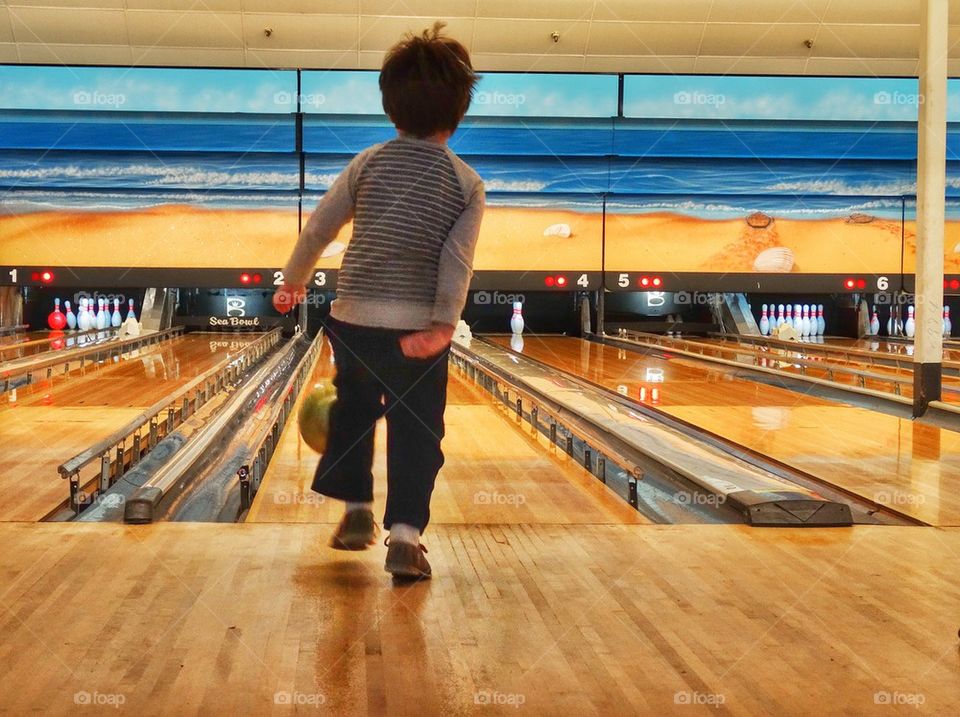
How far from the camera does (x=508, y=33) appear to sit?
30.8ft

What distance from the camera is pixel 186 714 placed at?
1393 mm

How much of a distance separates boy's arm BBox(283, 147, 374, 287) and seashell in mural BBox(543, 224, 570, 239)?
7984 mm

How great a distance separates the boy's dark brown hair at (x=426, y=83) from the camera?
2023mm

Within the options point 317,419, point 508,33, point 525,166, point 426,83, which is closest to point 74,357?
point 525,166

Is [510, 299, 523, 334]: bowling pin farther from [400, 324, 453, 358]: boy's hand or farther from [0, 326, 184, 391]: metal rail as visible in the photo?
[400, 324, 453, 358]: boy's hand

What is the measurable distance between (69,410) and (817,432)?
3.27 meters

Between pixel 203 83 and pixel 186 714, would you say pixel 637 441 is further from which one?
pixel 203 83

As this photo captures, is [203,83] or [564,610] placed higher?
[203,83]

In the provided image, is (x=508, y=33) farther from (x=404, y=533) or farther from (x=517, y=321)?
(x=404, y=533)

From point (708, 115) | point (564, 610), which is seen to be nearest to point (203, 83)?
point (708, 115)

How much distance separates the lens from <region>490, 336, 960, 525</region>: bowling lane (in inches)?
132

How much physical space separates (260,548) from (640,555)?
0.78m

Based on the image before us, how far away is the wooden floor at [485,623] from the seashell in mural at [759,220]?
7791 mm

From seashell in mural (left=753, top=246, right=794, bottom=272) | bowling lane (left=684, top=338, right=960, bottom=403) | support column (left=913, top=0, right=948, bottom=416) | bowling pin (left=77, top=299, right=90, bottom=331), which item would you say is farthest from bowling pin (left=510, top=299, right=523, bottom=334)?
support column (left=913, top=0, right=948, bottom=416)
